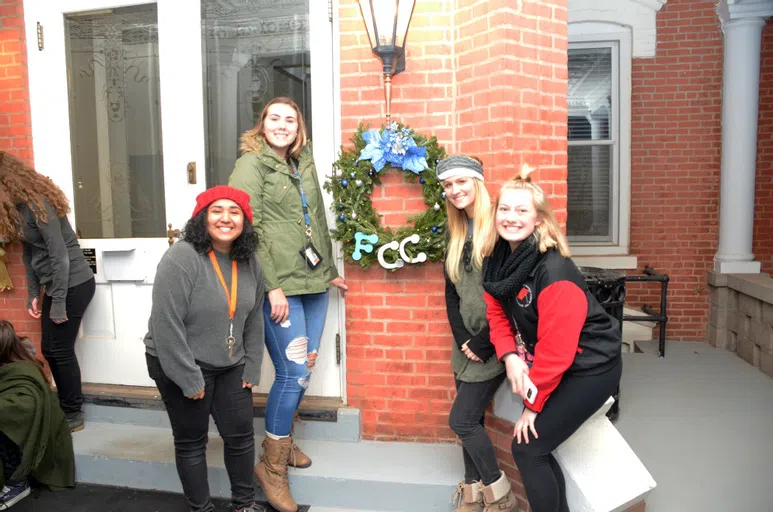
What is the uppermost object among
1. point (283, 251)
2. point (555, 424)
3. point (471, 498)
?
point (283, 251)

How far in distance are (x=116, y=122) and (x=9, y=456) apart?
6.67ft

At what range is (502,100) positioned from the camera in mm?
3020

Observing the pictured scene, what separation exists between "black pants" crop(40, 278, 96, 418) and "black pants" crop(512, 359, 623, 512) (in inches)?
105

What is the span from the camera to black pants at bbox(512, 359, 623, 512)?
7.40ft

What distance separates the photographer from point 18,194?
11.2 ft

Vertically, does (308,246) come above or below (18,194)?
below

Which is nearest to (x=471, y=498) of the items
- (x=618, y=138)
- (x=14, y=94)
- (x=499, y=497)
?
(x=499, y=497)

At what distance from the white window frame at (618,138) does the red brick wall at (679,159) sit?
0.09 metres

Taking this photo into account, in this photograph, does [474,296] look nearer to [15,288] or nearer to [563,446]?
[563,446]

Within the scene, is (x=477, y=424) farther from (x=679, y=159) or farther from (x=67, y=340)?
(x=679, y=159)

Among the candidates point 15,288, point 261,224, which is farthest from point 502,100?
point 15,288

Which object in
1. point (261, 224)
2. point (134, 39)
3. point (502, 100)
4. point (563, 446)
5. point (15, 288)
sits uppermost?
point (134, 39)

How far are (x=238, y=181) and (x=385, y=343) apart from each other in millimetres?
1266

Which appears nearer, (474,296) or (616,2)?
(474,296)
